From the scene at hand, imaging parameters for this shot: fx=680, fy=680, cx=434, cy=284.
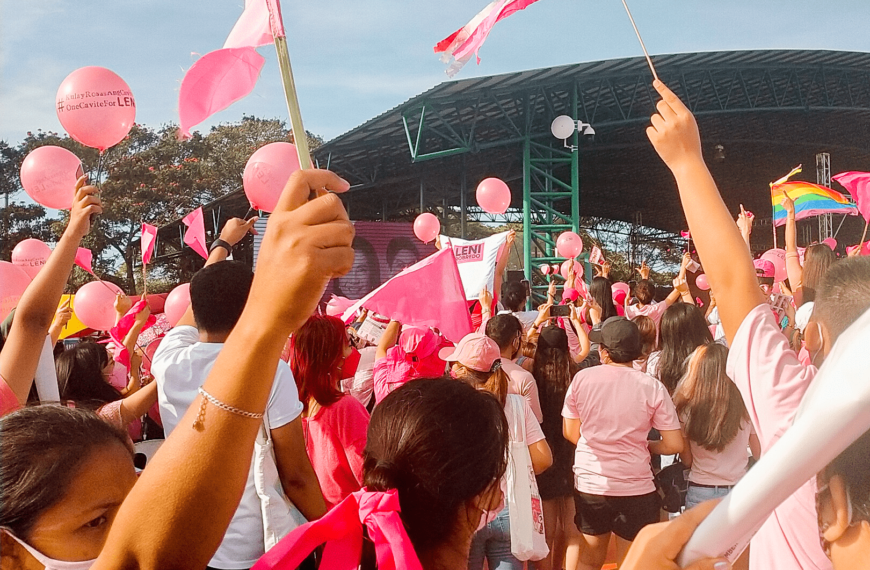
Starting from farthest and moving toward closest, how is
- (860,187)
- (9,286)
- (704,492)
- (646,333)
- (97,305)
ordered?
(97,305), (860,187), (646,333), (704,492), (9,286)

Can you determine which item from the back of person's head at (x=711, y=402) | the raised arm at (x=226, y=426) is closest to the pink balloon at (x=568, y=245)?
the back of person's head at (x=711, y=402)

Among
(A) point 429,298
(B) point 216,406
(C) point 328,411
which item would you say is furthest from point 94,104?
(B) point 216,406

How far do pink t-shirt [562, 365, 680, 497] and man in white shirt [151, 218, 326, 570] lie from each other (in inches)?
50.6

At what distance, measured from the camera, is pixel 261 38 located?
99 cm

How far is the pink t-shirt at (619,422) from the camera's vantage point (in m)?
2.62

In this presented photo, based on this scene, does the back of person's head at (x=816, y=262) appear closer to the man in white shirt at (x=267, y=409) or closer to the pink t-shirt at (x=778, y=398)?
the pink t-shirt at (x=778, y=398)

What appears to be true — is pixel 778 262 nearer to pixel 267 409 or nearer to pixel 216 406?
pixel 267 409

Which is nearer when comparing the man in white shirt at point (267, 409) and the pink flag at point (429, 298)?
the man in white shirt at point (267, 409)

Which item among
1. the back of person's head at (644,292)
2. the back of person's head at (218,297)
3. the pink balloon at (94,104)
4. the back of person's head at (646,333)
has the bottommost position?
the back of person's head at (646,333)

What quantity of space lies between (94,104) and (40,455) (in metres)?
2.45

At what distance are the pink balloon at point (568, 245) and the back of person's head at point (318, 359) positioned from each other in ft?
19.6

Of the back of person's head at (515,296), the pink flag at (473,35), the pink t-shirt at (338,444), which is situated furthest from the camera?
the back of person's head at (515,296)

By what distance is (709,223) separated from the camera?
1064 millimetres

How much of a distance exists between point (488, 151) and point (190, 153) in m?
7.41
